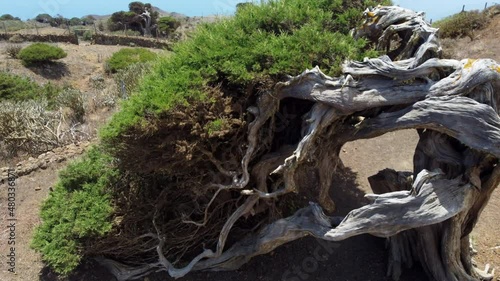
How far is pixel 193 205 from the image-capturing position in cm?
480

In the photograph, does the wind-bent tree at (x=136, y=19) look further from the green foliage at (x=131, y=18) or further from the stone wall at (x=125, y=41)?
the stone wall at (x=125, y=41)

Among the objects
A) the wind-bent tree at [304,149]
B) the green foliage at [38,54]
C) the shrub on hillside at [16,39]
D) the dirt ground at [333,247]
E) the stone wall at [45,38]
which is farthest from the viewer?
the stone wall at [45,38]

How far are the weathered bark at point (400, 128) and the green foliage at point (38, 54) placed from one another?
2012cm

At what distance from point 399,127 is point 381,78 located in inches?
18.7

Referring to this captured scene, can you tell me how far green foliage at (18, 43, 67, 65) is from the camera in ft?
70.3

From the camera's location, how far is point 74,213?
15.8 feet

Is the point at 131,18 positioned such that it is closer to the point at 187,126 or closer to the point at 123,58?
the point at 123,58

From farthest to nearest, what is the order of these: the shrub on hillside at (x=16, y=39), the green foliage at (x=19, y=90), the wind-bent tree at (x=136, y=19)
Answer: the wind-bent tree at (x=136, y=19) < the shrub on hillside at (x=16, y=39) < the green foliage at (x=19, y=90)

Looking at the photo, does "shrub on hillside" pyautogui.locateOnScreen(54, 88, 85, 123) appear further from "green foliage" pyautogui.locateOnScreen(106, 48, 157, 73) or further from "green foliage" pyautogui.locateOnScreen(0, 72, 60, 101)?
"green foliage" pyautogui.locateOnScreen(106, 48, 157, 73)

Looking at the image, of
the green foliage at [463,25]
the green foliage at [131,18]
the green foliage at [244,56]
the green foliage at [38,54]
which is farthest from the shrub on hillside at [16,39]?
the green foliage at [244,56]

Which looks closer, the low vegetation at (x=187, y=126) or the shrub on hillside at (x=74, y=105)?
the low vegetation at (x=187, y=126)

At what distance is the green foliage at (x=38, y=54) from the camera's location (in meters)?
21.4

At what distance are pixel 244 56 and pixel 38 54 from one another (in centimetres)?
2098

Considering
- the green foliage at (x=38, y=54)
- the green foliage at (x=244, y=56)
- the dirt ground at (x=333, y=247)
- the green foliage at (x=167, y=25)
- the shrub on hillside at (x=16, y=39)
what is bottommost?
the dirt ground at (x=333, y=247)
